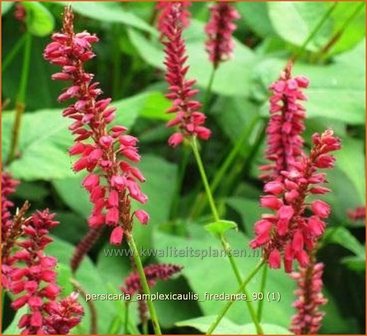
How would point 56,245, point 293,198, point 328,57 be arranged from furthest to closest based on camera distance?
point 328,57 < point 56,245 < point 293,198

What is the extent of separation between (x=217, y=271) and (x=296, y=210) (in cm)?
88

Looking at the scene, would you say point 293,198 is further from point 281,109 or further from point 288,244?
point 281,109

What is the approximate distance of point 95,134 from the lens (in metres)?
1.10

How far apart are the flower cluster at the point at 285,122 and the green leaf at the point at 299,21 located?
1.08m

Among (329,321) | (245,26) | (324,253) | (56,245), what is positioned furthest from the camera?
(245,26)

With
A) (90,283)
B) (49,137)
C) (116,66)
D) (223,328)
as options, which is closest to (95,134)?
(223,328)

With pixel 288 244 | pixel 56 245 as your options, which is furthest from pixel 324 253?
pixel 288 244

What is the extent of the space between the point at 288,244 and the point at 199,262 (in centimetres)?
87

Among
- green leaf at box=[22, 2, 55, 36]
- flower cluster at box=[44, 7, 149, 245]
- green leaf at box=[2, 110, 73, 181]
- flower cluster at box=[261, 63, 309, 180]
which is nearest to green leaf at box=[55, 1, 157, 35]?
green leaf at box=[22, 2, 55, 36]

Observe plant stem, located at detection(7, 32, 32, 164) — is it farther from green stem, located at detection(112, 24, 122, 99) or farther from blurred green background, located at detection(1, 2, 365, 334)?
green stem, located at detection(112, 24, 122, 99)

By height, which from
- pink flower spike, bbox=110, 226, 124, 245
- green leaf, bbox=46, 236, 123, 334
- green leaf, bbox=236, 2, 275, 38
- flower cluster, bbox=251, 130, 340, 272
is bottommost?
green leaf, bbox=46, 236, 123, 334

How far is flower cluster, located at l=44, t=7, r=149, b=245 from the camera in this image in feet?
3.53

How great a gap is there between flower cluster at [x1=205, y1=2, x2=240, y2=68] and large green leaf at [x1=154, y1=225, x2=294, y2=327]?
1.41 feet

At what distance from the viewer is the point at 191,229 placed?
2.14m
